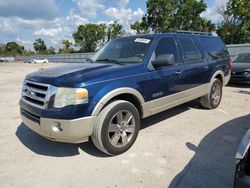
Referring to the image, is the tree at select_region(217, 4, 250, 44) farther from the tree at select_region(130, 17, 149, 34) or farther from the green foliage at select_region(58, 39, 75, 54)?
the green foliage at select_region(58, 39, 75, 54)

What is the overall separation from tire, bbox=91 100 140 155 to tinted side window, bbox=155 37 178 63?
128cm

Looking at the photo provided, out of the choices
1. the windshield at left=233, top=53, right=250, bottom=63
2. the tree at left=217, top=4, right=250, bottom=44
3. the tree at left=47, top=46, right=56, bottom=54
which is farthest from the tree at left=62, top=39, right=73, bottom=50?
the windshield at left=233, top=53, right=250, bottom=63

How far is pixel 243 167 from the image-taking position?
7.14ft

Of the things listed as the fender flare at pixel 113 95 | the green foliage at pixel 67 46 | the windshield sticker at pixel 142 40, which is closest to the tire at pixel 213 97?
the windshield sticker at pixel 142 40

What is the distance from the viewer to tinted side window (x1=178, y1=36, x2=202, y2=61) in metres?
5.20

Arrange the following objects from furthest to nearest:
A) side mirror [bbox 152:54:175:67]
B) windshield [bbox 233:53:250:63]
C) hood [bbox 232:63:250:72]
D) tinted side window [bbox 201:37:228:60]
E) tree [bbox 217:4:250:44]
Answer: tree [bbox 217:4:250:44]
windshield [bbox 233:53:250:63]
hood [bbox 232:63:250:72]
tinted side window [bbox 201:37:228:60]
side mirror [bbox 152:54:175:67]

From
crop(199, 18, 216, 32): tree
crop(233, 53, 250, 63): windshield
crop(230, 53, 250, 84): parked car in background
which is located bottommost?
crop(230, 53, 250, 84): parked car in background

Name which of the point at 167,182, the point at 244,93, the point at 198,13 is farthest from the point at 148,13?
the point at 167,182

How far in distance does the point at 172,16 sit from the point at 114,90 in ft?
143

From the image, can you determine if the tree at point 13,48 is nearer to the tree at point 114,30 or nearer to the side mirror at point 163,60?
the tree at point 114,30

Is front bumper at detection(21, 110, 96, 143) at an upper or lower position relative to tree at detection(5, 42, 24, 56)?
lower

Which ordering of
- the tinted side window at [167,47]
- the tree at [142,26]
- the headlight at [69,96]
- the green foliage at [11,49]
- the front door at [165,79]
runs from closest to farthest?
the headlight at [69,96] < the front door at [165,79] < the tinted side window at [167,47] < the tree at [142,26] < the green foliage at [11,49]

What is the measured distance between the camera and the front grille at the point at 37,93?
3.41 metres

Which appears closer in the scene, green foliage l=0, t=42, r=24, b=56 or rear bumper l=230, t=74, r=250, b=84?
rear bumper l=230, t=74, r=250, b=84
